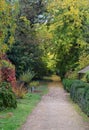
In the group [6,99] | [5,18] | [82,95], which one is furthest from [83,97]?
[5,18]

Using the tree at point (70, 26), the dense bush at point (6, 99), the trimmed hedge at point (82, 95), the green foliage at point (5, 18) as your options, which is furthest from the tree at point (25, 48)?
the green foliage at point (5, 18)

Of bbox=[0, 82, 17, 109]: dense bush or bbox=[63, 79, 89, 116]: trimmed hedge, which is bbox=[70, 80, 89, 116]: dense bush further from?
bbox=[0, 82, 17, 109]: dense bush

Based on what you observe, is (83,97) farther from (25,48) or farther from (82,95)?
(25,48)

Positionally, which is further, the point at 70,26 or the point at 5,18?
the point at 70,26

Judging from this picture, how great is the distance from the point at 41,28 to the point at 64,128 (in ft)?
112

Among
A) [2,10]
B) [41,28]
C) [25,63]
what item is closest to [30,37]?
[25,63]

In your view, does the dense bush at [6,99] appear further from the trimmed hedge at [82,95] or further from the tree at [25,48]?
the tree at [25,48]

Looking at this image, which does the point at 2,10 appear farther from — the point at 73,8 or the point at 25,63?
the point at 73,8

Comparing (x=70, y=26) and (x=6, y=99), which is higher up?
(x=70, y=26)

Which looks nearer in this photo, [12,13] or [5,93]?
[12,13]

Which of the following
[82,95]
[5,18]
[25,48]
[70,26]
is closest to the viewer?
[5,18]

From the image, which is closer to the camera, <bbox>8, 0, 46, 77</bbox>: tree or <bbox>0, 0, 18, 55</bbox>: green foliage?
<bbox>0, 0, 18, 55</bbox>: green foliage

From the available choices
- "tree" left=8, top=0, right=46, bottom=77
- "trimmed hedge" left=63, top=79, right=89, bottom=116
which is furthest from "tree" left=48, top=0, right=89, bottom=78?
"trimmed hedge" left=63, top=79, right=89, bottom=116

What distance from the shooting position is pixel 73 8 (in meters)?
41.6
